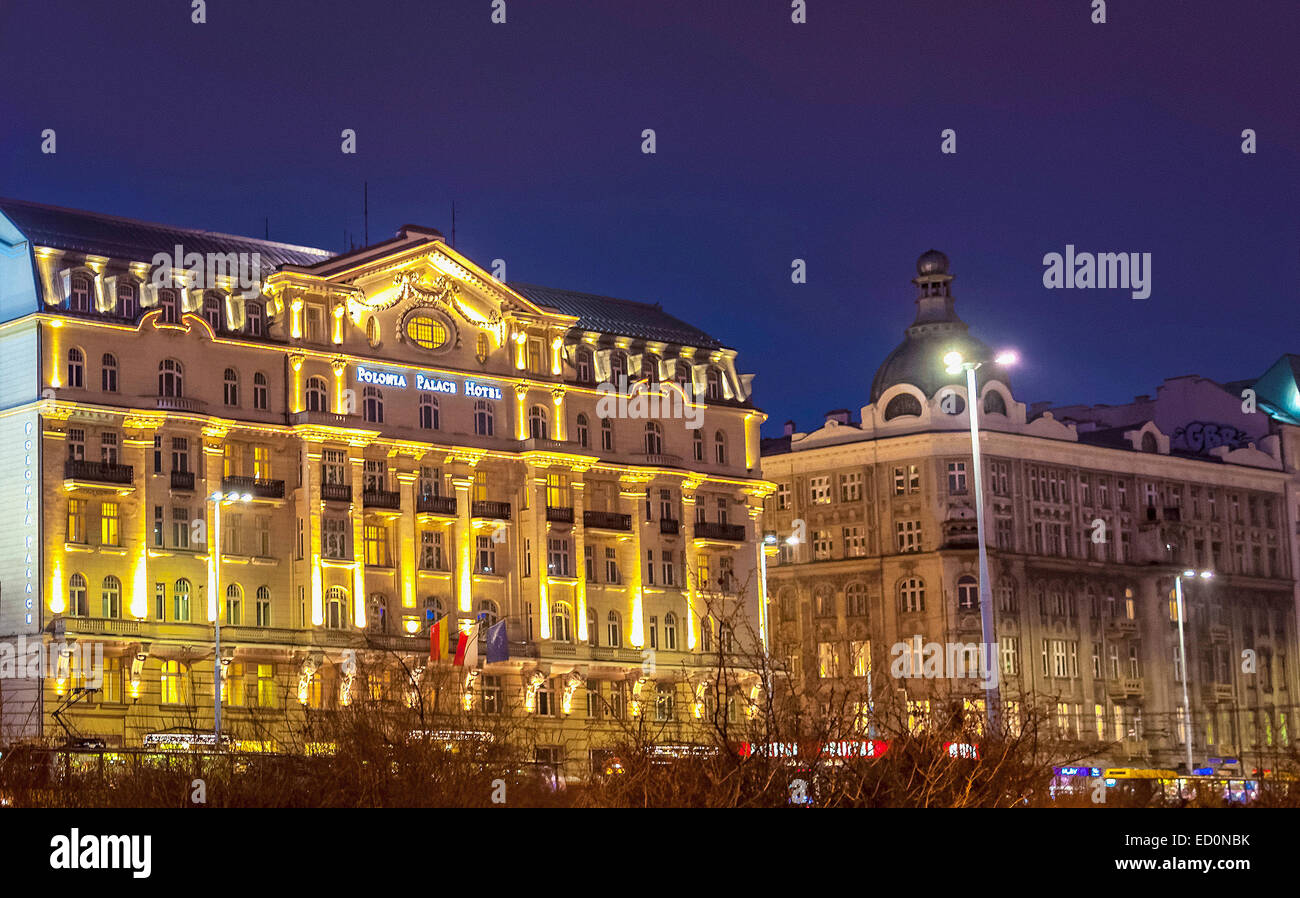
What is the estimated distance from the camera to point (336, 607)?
95.1 metres

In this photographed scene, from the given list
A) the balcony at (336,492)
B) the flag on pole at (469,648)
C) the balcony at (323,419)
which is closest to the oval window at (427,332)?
the balcony at (323,419)

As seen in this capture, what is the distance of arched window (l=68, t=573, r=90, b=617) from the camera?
8762 cm

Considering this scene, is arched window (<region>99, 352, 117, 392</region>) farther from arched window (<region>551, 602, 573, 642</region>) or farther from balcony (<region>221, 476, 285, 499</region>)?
arched window (<region>551, 602, 573, 642</region>)

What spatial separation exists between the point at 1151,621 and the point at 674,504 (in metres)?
33.2

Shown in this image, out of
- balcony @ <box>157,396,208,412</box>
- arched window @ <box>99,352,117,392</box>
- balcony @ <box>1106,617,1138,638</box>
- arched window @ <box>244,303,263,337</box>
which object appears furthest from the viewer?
balcony @ <box>1106,617,1138,638</box>

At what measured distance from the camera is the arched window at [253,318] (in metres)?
95.3

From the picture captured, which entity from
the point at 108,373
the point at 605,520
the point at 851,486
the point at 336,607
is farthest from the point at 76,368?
the point at 851,486

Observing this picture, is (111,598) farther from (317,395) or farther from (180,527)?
(317,395)

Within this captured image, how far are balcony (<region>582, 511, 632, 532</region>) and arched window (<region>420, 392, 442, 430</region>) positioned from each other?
8.56 metres

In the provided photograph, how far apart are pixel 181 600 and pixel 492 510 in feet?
54.1

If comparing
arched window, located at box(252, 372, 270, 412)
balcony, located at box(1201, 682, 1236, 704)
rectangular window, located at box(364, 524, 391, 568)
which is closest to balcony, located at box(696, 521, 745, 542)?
rectangular window, located at box(364, 524, 391, 568)

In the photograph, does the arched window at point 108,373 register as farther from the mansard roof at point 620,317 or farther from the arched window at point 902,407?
the arched window at point 902,407
